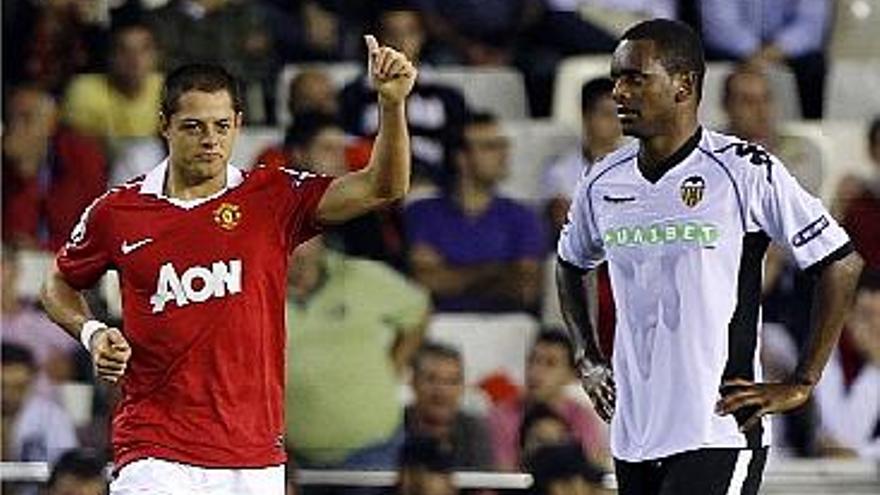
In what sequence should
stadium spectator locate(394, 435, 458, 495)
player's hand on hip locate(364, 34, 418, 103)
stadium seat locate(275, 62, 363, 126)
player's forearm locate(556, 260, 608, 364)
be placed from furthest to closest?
1. stadium seat locate(275, 62, 363, 126)
2. stadium spectator locate(394, 435, 458, 495)
3. player's forearm locate(556, 260, 608, 364)
4. player's hand on hip locate(364, 34, 418, 103)

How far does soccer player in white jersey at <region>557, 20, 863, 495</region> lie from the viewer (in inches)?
256

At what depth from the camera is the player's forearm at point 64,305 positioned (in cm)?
677

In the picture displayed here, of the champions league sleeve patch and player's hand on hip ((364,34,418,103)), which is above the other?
player's hand on hip ((364,34,418,103))

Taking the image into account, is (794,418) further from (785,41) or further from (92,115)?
(92,115)

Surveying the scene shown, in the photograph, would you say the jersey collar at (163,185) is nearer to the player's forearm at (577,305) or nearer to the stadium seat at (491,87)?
the player's forearm at (577,305)

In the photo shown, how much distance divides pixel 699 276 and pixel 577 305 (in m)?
0.71

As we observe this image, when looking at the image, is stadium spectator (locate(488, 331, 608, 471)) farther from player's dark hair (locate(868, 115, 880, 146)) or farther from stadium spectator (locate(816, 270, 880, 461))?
player's dark hair (locate(868, 115, 880, 146))

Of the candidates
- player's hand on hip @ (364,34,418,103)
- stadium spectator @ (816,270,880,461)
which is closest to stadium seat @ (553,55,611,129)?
stadium spectator @ (816,270,880,461)

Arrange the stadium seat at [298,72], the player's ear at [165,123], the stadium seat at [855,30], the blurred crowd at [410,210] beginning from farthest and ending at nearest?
1. the stadium seat at [298,72]
2. the stadium seat at [855,30]
3. the blurred crowd at [410,210]
4. the player's ear at [165,123]

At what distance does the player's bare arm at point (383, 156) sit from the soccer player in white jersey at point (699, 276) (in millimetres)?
646

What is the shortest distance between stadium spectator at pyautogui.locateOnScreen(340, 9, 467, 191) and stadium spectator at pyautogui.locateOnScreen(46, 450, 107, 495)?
1.81 m

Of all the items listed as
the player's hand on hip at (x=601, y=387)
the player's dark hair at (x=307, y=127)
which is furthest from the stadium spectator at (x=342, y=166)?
the player's hand on hip at (x=601, y=387)

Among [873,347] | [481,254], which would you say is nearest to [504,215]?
[481,254]

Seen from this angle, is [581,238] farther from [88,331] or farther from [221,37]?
[221,37]
